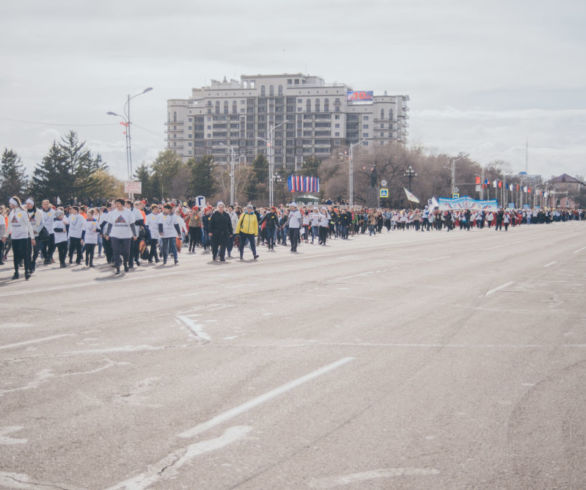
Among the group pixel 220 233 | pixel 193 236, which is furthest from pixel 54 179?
pixel 220 233

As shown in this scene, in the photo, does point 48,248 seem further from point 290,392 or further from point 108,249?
point 290,392

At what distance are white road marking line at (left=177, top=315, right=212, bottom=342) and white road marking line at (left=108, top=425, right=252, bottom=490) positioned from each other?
371 centimetres

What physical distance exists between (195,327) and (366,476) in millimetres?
5571

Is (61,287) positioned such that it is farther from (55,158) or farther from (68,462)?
(55,158)

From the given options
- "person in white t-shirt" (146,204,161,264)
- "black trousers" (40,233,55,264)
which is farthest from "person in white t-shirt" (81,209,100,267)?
"person in white t-shirt" (146,204,161,264)

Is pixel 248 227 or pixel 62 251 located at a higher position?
pixel 248 227

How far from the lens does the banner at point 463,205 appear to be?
7069 centimetres

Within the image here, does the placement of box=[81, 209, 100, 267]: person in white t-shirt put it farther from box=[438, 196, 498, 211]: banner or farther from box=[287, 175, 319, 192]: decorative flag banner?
box=[438, 196, 498, 211]: banner

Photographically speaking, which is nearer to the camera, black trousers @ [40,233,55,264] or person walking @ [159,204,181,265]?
person walking @ [159,204,181,265]

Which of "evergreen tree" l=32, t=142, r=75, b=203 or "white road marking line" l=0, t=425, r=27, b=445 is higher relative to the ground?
"evergreen tree" l=32, t=142, r=75, b=203

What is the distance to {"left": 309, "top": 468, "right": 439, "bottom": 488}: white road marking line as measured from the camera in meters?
4.16

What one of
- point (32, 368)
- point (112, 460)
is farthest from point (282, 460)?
point (32, 368)

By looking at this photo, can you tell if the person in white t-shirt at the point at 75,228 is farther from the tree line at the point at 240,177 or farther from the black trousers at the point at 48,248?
the tree line at the point at 240,177

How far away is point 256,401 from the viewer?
5.85m
